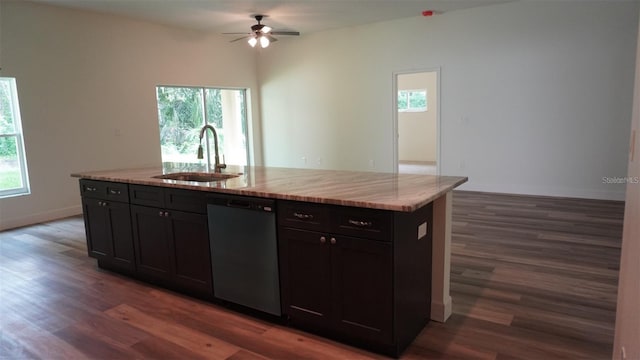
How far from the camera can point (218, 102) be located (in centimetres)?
802

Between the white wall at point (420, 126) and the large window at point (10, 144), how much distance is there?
776 centimetres

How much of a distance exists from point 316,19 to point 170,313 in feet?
17.4

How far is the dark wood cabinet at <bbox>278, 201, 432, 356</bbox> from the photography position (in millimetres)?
2018

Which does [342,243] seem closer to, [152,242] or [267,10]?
[152,242]

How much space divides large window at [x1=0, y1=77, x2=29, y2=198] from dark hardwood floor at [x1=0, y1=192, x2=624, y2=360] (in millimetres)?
1346

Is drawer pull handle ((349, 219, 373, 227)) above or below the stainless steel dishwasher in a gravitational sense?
above

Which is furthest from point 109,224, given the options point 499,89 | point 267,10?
point 499,89

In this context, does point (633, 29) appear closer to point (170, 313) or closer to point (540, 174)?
point (540, 174)

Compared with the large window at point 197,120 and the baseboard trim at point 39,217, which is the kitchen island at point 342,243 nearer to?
the baseboard trim at point 39,217

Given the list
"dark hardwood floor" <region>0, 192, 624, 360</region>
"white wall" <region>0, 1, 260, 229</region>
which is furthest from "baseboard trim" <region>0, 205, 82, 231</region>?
"dark hardwood floor" <region>0, 192, 624, 360</region>

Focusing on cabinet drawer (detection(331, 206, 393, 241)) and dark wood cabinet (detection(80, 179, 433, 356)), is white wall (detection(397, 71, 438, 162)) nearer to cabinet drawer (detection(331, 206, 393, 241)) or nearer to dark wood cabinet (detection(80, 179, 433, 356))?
dark wood cabinet (detection(80, 179, 433, 356))

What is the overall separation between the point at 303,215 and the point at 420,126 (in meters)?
8.97

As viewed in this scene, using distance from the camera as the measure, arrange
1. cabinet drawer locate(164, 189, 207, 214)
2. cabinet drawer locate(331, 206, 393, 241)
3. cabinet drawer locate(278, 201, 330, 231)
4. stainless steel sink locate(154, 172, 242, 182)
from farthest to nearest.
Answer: stainless steel sink locate(154, 172, 242, 182) < cabinet drawer locate(164, 189, 207, 214) < cabinet drawer locate(278, 201, 330, 231) < cabinet drawer locate(331, 206, 393, 241)

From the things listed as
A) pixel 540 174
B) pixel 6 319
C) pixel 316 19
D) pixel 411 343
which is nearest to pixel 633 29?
pixel 540 174
